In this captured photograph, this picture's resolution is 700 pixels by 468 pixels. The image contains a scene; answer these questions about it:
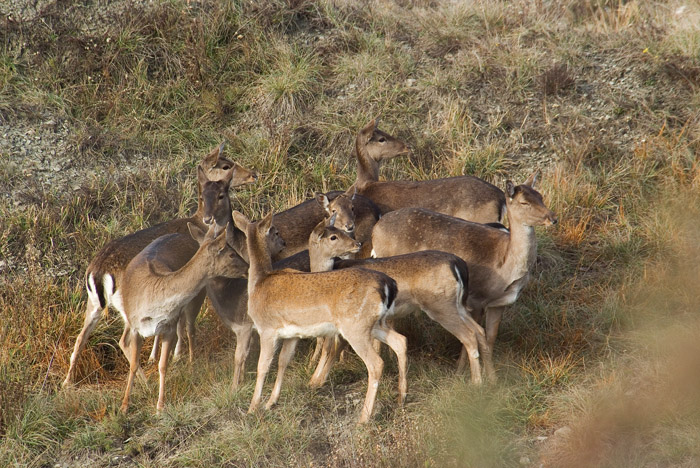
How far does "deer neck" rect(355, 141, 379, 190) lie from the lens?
1158 centimetres

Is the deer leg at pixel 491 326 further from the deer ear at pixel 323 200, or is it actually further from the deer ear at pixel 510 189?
the deer ear at pixel 323 200

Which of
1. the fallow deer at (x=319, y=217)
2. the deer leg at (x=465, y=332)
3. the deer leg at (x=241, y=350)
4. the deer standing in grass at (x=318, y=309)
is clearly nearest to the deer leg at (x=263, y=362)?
the deer standing in grass at (x=318, y=309)

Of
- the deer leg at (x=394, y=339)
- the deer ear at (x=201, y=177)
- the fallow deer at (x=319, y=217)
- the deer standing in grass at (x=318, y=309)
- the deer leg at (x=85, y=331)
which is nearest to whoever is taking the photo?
the deer standing in grass at (x=318, y=309)

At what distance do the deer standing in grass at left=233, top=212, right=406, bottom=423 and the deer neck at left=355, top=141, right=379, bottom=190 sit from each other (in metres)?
3.39

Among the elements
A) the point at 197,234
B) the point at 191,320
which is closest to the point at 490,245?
the point at 197,234

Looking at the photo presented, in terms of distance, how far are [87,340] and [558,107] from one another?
799 cm

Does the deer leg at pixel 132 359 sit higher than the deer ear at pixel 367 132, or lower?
lower

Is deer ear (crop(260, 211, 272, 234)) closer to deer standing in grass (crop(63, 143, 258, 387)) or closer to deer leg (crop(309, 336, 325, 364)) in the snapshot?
deer standing in grass (crop(63, 143, 258, 387))

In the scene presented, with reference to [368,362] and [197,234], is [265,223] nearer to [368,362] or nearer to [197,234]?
[197,234]

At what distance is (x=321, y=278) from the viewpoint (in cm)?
786

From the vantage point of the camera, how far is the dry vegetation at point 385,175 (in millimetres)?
7742

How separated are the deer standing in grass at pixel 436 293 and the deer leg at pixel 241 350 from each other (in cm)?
66

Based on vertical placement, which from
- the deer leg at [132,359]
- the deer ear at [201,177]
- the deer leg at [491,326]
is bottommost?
the deer leg at [491,326]

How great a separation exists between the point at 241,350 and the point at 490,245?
103 inches
